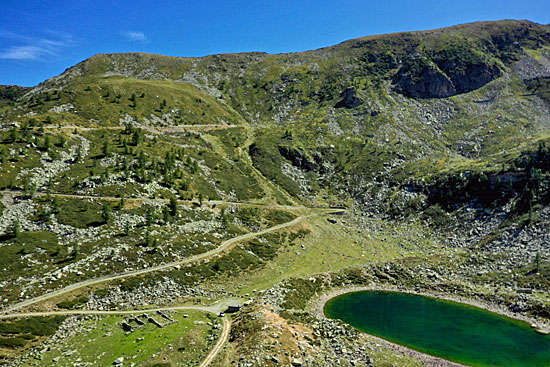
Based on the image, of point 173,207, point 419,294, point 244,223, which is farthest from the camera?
point 244,223

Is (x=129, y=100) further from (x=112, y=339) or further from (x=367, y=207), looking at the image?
(x=112, y=339)

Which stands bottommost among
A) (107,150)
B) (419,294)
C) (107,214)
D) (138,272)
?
(419,294)

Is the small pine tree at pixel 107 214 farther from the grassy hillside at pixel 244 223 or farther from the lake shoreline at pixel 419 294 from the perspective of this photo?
the lake shoreline at pixel 419 294

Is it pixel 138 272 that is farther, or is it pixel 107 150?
pixel 107 150

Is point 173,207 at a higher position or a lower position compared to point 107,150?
lower

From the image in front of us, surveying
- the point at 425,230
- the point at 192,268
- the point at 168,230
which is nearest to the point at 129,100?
the point at 168,230

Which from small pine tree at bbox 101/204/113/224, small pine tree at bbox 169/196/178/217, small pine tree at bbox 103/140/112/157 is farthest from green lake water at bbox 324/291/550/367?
small pine tree at bbox 103/140/112/157

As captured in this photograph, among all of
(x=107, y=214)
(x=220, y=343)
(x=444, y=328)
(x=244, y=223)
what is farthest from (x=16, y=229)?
(x=444, y=328)

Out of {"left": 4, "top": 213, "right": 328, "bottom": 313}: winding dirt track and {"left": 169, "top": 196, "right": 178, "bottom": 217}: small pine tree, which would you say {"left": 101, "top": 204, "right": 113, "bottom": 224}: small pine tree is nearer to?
{"left": 169, "top": 196, "right": 178, "bottom": 217}: small pine tree

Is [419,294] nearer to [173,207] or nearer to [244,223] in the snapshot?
[244,223]
